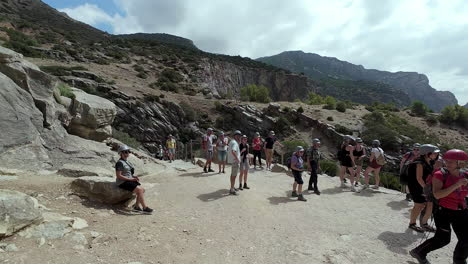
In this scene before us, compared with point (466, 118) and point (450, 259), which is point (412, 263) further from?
point (466, 118)

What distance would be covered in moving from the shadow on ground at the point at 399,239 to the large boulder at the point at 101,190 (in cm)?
506

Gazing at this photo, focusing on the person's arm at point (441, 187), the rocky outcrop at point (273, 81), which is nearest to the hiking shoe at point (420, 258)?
the person's arm at point (441, 187)

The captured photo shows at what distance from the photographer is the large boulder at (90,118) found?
1029 cm

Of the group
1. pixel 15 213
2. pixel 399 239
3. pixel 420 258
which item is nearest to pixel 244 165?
pixel 399 239

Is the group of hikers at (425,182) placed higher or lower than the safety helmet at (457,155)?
lower

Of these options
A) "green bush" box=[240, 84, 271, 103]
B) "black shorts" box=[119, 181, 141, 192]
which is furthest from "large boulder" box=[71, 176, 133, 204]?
"green bush" box=[240, 84, 271, 103]

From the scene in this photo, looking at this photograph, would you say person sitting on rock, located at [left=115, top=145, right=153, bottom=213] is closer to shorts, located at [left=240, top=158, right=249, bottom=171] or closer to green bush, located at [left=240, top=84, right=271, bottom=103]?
shorts, located at [left=240, top=158, right=249, bottom=171]

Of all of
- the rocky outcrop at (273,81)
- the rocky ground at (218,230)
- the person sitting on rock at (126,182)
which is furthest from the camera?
the rocky outcrop at (273,81)

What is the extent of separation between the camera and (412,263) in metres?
4.30

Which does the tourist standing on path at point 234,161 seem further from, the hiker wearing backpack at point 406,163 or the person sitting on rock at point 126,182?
the hiker wearing backpack at point 406,163

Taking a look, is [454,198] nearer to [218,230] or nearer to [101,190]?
[218,230]

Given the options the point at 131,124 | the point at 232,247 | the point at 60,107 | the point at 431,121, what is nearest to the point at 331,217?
the point at 232,247

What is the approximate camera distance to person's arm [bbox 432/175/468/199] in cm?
353

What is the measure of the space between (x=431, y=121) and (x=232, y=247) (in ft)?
157
